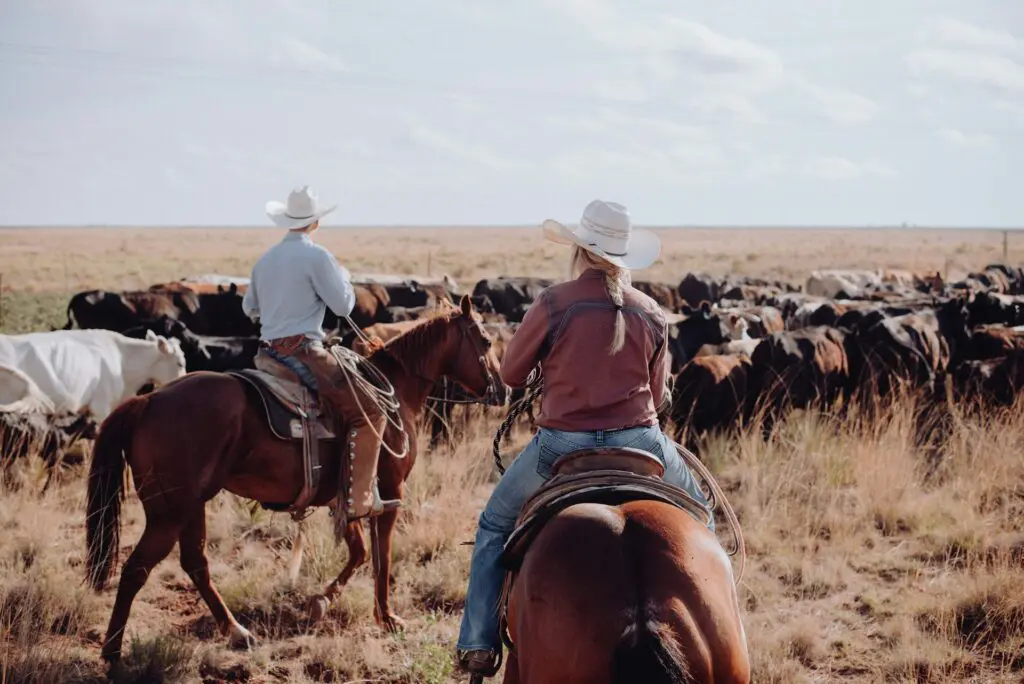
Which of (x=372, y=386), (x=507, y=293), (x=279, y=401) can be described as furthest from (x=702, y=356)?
(x=507, y=293)

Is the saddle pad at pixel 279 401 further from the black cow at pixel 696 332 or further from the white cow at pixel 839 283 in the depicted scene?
the white cow at pixel 839 283

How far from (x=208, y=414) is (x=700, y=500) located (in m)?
3.00

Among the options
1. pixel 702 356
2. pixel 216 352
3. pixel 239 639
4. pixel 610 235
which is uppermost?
pixel 610 235

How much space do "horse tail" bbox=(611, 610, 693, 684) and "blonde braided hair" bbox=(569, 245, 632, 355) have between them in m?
1.15

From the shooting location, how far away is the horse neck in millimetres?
6336

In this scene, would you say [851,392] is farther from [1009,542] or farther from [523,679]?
[523,679]

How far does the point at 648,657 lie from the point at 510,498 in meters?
1.20

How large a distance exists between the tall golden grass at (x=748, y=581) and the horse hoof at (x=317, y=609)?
77 mm

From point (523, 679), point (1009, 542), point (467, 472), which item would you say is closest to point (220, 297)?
point (467, 472)

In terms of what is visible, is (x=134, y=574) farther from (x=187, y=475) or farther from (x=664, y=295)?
(x=664, y=295)

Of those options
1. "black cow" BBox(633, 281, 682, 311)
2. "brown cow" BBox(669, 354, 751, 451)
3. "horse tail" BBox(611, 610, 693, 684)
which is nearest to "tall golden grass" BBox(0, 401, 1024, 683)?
"brown cow" BBox(669, 354, 751, 451)

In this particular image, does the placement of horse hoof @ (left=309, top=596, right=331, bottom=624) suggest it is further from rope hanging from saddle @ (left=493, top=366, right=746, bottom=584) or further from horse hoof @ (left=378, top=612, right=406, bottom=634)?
rope hanging from saddle @ (left=493, top=366, right=746, bottom=584)

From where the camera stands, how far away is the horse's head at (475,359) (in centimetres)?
624

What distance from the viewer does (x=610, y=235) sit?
3658mm
